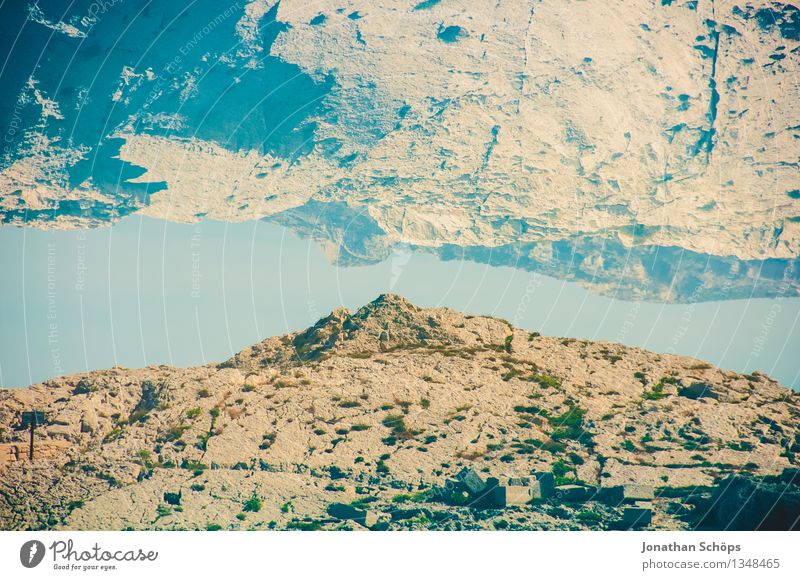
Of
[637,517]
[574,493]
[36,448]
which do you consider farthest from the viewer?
[36,448]

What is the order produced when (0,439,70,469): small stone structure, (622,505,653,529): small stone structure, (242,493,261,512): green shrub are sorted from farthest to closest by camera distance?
(0,439,70,469): small stone structure < (242,493,261,512): green shrub < (622,505,653,529): small stone structure

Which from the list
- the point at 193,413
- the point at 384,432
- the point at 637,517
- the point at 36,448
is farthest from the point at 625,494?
the point at 36,448

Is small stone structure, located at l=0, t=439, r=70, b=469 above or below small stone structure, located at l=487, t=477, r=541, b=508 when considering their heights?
above

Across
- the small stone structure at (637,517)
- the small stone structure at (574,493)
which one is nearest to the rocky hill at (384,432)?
the small stone structure at (637,517)

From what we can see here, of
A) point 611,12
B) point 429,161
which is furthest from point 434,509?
point 611,12

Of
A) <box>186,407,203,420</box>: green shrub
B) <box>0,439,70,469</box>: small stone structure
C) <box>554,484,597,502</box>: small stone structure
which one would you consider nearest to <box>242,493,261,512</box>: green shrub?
<box>186,407,203,420</box>: green shrub

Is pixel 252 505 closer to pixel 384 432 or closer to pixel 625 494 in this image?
pixel 384 432

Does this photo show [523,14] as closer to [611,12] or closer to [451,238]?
[611,12]

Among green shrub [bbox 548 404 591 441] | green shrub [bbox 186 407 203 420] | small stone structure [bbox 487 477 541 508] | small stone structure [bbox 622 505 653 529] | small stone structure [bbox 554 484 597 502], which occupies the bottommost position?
small stone structure [bbox 622 505 653 529]

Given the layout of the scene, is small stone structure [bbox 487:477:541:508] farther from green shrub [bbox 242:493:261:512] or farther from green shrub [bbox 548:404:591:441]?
green shrub [bbox 242:493:261:512]

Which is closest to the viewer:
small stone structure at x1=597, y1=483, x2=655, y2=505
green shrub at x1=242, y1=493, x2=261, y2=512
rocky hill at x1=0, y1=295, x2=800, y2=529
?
green shrub at x1=242, y1=493, x2=261, y2=512
